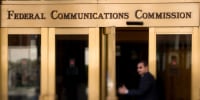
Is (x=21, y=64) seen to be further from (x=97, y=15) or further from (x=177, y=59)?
(x=177, y=59)

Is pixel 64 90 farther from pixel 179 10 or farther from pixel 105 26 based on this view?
pixel 179 10

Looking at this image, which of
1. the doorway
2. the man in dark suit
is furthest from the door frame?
the man in dark suit

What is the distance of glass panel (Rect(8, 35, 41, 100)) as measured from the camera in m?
12.7

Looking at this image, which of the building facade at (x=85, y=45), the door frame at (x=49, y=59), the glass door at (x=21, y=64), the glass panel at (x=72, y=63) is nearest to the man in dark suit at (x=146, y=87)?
the building facade at (x=85, y=45)

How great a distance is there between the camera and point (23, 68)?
42.0 feet

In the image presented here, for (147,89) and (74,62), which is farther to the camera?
(74,62)

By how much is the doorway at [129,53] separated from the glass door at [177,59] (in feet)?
1.69

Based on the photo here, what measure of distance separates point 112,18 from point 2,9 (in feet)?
6.61

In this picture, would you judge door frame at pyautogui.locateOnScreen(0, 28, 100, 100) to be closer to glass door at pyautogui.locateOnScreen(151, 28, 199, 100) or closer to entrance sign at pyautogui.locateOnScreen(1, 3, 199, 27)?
entrance sign at pyautogui.locateOnScreen(1, 3, 199, 27)

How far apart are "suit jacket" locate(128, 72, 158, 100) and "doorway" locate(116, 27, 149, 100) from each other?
1461mm

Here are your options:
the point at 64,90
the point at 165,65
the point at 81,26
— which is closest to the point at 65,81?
the point at 64,90

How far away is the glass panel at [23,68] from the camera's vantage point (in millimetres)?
12734

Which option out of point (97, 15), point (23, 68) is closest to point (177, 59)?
point (97, 15)

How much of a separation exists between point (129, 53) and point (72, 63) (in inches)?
52.4
